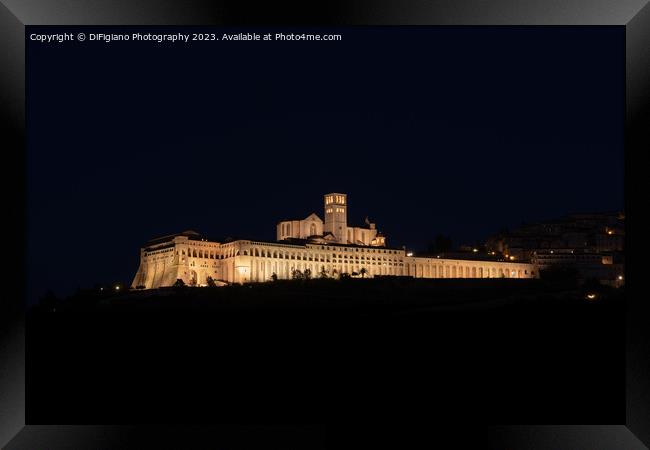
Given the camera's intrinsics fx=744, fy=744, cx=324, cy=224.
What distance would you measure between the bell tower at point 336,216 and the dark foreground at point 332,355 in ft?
23.1

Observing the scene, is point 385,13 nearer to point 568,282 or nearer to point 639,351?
point 639,351

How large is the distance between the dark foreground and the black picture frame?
114 centimetres

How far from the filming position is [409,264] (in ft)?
113

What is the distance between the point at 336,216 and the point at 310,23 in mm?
30507

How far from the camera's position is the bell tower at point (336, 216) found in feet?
120

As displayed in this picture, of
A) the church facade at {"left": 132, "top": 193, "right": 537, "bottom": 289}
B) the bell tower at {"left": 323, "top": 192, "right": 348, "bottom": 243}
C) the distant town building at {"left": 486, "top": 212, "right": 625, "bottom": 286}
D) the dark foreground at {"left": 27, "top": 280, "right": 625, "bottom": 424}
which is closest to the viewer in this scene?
the dark foreground at {"left": 27, "top": 280, "right": 625, "bottom": 424}

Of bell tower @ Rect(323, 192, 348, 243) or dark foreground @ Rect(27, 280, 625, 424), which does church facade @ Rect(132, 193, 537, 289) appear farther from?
dark foreground @ Rect(27, 280, 625, 424)

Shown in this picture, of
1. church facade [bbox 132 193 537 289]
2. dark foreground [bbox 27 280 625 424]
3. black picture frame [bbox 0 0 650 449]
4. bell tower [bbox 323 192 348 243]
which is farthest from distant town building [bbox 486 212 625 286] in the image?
black picture frame [bbox 0 0 650 449]

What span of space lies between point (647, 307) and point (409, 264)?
28.7 metres

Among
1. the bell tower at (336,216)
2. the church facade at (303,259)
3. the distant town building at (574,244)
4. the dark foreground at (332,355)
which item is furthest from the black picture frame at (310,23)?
the bell tower at (336,216)

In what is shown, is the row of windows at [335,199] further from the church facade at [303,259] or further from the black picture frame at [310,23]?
the black picture frame at [310,23]

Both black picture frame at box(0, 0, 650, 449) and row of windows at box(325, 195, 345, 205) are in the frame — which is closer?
black picture frame at box(0, 0, 650, 449)

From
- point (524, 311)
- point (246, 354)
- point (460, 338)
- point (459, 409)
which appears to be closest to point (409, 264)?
point (524, 311)

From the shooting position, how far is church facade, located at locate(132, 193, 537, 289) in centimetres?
3034
